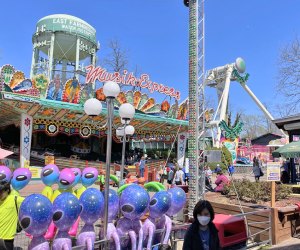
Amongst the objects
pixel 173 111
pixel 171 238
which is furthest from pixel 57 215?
pixel 173 111

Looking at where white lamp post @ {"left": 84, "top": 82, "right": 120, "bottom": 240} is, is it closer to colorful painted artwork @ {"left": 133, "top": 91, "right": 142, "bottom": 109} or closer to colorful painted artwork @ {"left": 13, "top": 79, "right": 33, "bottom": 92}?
colorful painted artwork @ {"left": 13, "top": 79, "right": 33, "bottom": 92}

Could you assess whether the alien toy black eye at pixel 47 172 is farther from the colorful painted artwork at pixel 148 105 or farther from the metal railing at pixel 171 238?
the colorful painted artwork at pixel 148 105

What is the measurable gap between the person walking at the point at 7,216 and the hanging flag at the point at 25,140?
13.5m

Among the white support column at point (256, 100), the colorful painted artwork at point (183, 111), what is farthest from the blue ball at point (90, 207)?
the white support column at point (256, 100)

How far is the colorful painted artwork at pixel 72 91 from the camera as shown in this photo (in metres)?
17.7

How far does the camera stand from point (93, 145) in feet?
92.4

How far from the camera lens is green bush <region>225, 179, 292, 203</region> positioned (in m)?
8.41

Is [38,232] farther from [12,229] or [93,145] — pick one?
[93,145]

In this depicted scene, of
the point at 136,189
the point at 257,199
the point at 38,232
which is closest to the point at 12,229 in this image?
the point at 38,232

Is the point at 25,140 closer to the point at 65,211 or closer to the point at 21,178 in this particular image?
the point at 21,178

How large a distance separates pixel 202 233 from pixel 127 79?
17213 millimetres

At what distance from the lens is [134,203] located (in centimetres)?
465

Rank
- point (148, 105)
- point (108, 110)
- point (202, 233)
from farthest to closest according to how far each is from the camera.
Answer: point (148, 105)
point (108, 110)
point (202, 233)

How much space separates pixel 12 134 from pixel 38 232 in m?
24.6
